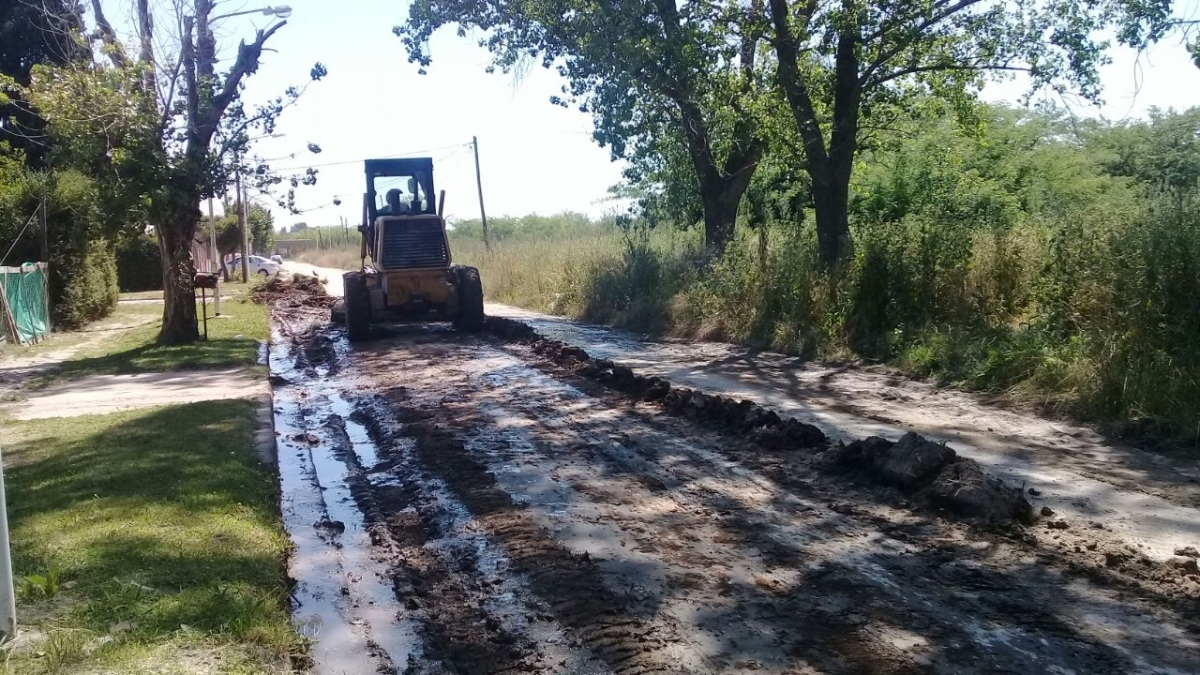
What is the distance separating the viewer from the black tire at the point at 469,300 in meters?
19.6

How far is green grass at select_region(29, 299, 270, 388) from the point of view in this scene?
15.6 m

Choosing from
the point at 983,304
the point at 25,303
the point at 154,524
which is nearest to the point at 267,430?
the point at 154,524

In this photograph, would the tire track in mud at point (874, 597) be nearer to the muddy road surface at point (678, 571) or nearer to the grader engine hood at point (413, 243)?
the muddy road surface at point (678, 571)

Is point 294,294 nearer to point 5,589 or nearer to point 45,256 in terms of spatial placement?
point 45,256

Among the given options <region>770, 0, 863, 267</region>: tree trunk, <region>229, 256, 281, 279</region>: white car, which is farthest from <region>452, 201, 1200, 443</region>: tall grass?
<region>229, 256, 281, 279</region>: white car

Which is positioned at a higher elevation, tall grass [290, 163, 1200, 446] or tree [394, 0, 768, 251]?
tree [394, 0, 768, 251]

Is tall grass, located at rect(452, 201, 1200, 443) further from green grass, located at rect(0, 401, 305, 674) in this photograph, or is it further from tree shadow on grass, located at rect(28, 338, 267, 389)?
tree shadow on grass, located at rect(28, 338, 267, 389)

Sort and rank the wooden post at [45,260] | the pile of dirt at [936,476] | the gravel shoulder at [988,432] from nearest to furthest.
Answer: the pile of dirt at [936,476], the gravel shoulder at [988,432], the wooden post at [45,260]

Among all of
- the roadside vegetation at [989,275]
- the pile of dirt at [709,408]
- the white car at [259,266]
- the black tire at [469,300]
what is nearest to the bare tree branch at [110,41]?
the black tire at [469,300]

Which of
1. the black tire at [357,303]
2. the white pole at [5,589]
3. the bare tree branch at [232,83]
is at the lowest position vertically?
the white pole at [5,589]

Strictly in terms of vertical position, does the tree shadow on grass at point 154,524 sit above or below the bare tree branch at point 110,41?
below

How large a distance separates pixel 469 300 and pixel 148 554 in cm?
1359

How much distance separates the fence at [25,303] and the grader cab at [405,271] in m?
5.95

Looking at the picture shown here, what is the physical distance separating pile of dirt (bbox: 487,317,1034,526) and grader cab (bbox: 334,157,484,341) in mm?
8047
